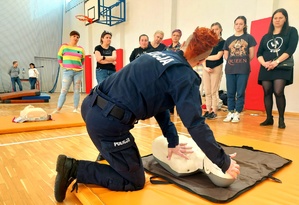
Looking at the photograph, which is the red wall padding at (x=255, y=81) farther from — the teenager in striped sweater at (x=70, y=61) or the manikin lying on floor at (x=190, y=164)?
the manikin lying on floor at (x=190, y=164)

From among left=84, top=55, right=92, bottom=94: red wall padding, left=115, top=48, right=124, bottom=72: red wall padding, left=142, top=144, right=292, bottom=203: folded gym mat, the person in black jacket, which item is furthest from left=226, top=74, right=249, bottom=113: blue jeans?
left=84, top=55, right=92, bottom=94: red wall padding

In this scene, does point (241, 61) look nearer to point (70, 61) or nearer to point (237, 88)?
point (237, 88)

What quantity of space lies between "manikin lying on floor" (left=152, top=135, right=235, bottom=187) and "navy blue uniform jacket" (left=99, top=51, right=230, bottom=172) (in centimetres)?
20

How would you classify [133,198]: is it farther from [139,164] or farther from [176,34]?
[176,34]

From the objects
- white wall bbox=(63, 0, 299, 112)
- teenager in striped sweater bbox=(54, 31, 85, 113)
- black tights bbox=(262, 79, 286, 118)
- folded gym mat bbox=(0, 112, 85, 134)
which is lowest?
folded gym mat bbox=(0, 112, 85, 134)

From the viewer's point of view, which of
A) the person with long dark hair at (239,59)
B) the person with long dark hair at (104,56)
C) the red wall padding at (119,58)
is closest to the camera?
the person with long dark hair at (239,59)

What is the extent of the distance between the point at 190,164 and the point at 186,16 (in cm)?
541

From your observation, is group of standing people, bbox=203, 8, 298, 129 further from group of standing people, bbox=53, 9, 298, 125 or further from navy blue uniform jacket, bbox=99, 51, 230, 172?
navy blue uniform jacket, bbox=99, 51, 230, 172

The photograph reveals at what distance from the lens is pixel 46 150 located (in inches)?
78.1

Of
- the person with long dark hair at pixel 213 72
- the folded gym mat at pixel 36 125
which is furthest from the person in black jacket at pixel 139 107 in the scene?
the person with long dark hair at pixel 213 72

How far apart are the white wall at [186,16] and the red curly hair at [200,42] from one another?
12.1 feet

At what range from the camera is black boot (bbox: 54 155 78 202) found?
1.17m

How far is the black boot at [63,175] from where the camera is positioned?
3.85 ft

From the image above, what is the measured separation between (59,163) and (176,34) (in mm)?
2855
